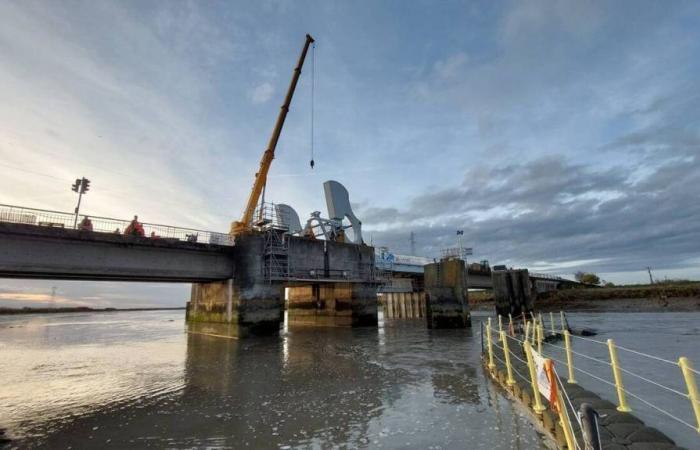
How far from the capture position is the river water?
720cm

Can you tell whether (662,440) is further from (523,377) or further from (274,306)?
(274,306)

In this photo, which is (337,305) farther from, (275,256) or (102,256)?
(102,256)

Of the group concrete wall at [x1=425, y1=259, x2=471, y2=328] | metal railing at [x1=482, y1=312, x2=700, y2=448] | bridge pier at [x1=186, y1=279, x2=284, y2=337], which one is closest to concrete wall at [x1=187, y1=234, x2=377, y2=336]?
bridge pier at [x1=186, y1=279, x2=284, y2=337]

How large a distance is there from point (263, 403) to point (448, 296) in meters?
25.2

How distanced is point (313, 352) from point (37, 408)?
38.0 feet

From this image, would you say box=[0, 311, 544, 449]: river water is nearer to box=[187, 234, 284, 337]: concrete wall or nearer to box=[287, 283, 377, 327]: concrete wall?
box=[187, 234, 284, 337]: concrete wall

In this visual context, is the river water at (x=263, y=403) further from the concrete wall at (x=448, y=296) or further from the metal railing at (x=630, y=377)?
the concrete wall at (x=448, y=296)

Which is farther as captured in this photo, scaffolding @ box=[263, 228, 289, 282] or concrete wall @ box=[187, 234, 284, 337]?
scaffolding @ box=[263, 228, 289, 282]

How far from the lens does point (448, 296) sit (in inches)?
1268

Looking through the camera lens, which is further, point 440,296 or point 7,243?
point 440,296

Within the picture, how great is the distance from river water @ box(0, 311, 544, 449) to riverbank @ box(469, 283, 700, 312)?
171 feet

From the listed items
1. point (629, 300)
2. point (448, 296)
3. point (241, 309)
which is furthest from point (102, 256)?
point (629, 300)

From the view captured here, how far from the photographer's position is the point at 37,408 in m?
9.83

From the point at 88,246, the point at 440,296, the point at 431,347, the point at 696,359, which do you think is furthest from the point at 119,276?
the point at 696,359
